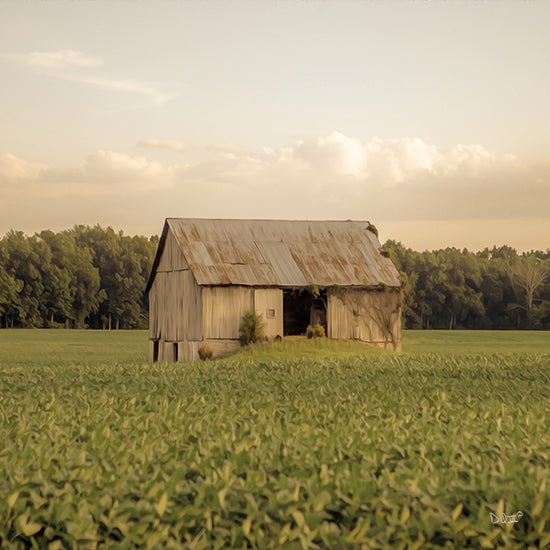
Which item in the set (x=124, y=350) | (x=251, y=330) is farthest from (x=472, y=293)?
(x=251, y=330)

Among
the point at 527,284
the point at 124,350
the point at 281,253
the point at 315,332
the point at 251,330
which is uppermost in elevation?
the point at 527,284

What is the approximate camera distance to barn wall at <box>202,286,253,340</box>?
42406 millimetres

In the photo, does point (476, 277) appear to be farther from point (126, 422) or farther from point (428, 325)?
point (126, 422)

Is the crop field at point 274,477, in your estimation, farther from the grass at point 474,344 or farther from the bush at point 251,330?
the grass at point 474,344

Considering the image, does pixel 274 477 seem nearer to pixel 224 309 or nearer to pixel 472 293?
pixel 224 309

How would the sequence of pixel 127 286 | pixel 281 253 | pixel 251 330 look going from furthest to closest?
pixel 127 286
pixel 281 253
pixel 251 330

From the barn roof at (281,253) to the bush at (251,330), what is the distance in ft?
5.61

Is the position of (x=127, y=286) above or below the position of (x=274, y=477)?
above

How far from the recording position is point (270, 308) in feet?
143

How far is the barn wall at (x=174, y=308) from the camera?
4325 cm

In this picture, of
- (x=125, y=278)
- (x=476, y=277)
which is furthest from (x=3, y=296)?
(x=476, y=277)

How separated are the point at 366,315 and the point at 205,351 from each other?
28.9 ft

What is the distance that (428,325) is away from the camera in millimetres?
130625

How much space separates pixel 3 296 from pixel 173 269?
71375 millimetres
